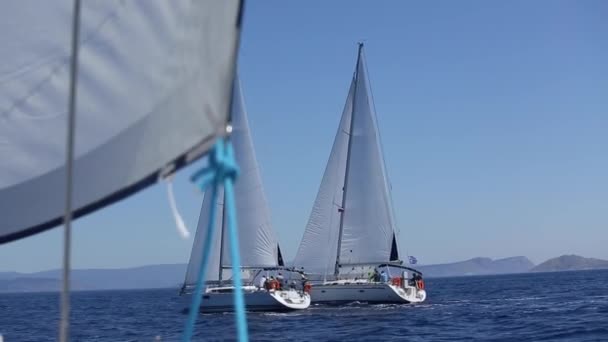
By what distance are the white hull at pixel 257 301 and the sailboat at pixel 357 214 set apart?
5558mm

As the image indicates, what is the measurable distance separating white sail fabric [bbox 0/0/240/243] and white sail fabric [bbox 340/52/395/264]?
133ft

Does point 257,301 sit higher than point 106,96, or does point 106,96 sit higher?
point 106,96

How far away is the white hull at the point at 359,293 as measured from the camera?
133 ft

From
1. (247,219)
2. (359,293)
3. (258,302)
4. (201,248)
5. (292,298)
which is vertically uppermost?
(247,219)

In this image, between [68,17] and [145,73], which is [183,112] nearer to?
[145,73]

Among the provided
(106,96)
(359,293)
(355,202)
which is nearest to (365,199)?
(355,202)

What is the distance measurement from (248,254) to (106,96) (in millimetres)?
37449

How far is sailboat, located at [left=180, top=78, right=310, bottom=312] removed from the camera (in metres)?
38.2

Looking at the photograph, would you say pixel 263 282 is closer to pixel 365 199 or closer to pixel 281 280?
pixel 281 280

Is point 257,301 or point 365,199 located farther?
point 365,199

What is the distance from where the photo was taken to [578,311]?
36.3m

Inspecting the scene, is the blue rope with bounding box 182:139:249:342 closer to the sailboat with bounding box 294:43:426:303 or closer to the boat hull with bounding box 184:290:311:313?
the boat hull with bounding box 184:290:311:313

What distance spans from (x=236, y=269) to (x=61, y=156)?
1.32 metres

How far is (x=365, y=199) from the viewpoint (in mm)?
44312
